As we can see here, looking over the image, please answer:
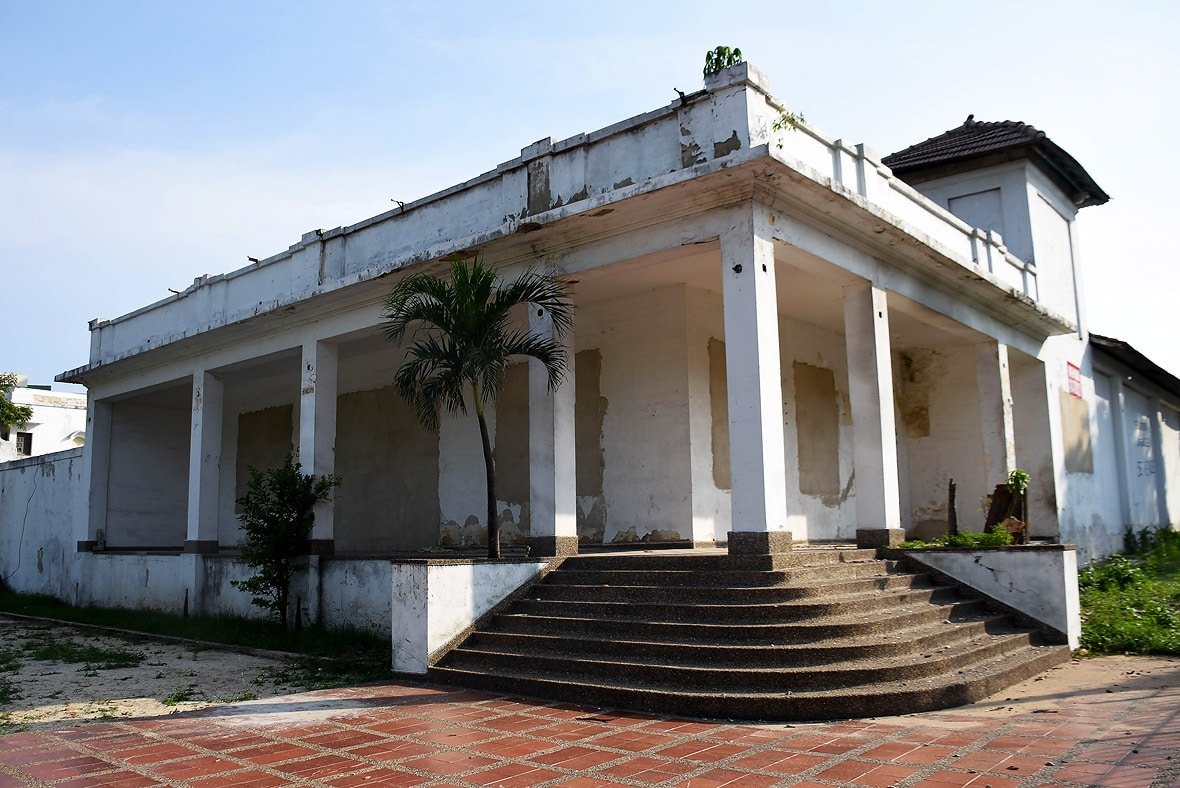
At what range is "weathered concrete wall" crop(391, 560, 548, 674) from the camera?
8.62 metres

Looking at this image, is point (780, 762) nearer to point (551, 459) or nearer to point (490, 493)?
point (490, 493)

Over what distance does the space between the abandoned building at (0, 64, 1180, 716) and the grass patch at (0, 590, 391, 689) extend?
390mm

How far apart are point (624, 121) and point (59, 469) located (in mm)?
15084

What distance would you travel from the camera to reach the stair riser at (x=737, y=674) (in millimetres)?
6762

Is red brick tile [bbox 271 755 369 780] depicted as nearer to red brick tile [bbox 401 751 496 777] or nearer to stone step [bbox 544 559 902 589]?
red brick tile [bbox 401 751 496 777]

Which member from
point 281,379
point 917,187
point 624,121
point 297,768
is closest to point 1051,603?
point 624,121

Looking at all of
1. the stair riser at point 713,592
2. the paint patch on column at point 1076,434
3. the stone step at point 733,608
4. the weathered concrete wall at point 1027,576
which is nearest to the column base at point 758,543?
the stair riser at point 713,592

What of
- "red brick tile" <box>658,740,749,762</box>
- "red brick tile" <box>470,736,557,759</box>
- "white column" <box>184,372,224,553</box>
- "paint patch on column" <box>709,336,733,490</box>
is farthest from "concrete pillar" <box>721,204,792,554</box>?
"white column" <box>184,372,224,553</box>

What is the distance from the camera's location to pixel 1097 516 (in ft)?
54.3

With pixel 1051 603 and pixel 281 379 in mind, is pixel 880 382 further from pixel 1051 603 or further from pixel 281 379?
pixel 281 379

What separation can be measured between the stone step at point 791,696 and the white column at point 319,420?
5.57m

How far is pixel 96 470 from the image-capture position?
17.4 metres

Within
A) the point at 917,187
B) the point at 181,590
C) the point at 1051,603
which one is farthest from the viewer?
the point at 917,187

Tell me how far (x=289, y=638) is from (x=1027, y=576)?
→ 848cm
